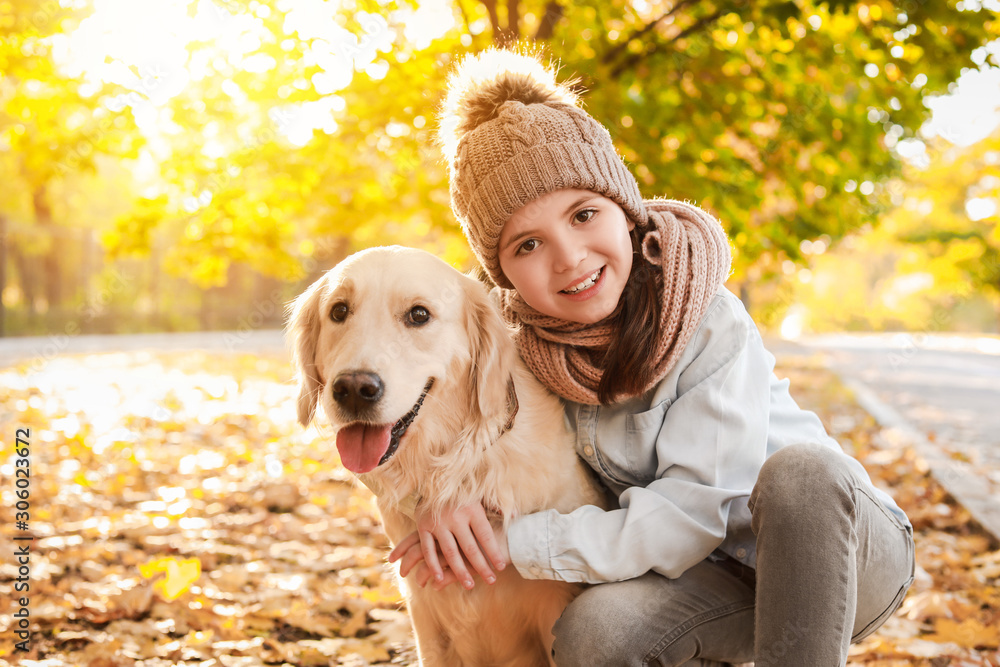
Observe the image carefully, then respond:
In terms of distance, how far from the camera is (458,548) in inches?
83.0

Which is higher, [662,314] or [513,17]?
[513,17]

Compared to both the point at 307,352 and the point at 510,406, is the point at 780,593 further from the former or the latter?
the point at 307,352

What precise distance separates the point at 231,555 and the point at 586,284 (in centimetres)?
263

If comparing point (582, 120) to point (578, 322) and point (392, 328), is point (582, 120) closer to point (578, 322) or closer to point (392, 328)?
point (578, 322)

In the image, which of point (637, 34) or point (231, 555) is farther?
point (637, 34)

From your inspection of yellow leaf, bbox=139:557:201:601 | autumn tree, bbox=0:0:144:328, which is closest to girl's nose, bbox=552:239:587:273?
yellow leaf, bbox=139:557:201:601

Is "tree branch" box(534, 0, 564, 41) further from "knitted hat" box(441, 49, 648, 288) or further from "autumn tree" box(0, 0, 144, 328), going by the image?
"autumn tree" box(0, 0, 144, 328)

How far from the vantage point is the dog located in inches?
83.4

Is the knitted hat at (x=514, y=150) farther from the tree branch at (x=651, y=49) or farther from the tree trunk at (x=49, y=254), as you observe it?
the tree trunk at (x=49, y=254)

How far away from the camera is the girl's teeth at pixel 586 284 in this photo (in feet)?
6.82

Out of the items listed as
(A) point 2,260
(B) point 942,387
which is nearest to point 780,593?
(B) point 942,387

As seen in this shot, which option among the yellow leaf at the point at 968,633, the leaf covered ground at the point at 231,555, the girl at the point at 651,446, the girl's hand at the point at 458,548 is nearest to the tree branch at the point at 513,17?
the girl at the point at 651,446

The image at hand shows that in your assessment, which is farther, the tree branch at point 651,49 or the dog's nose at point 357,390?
the tree branch at point 651,49

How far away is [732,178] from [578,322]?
108 inches
